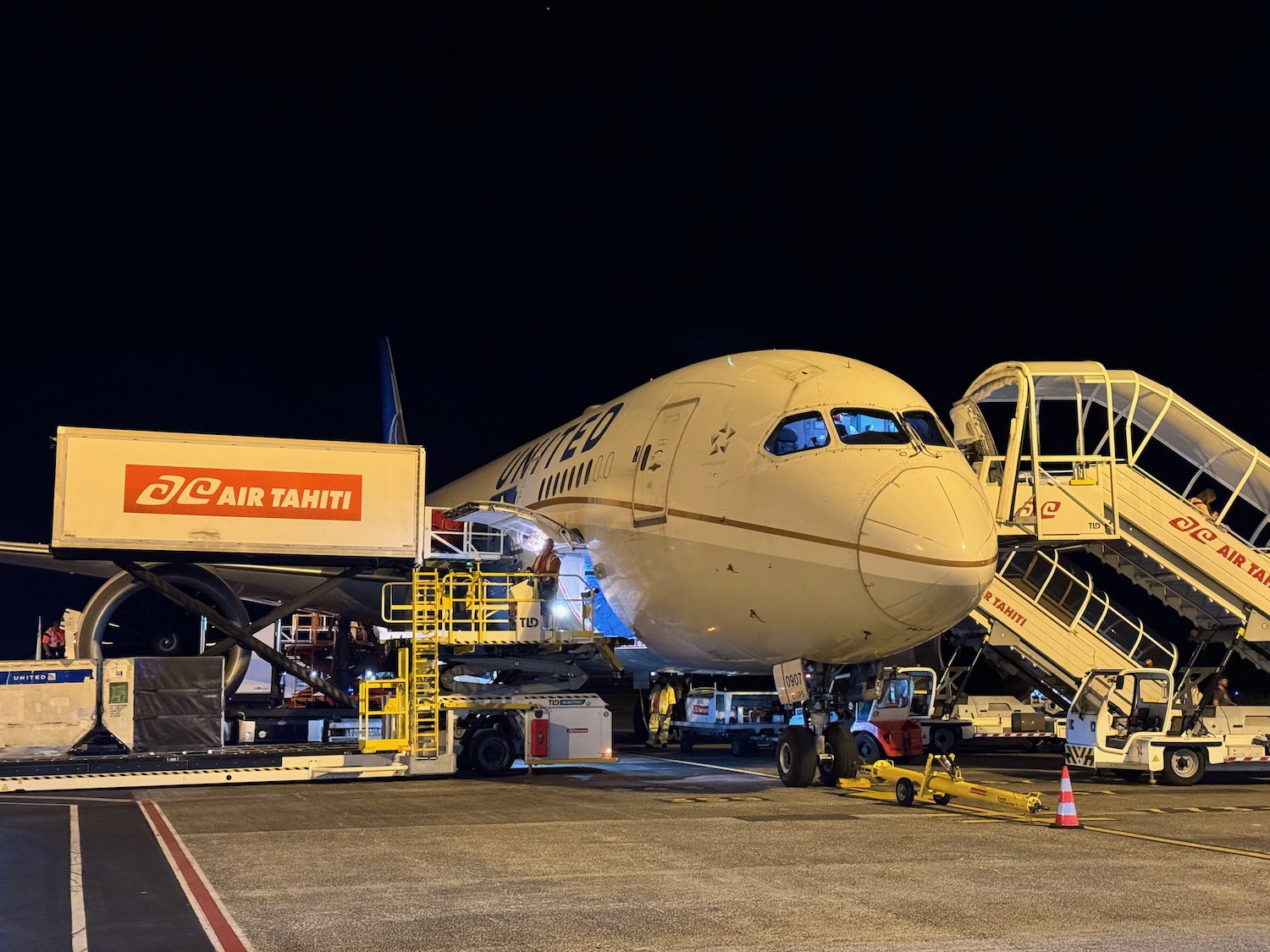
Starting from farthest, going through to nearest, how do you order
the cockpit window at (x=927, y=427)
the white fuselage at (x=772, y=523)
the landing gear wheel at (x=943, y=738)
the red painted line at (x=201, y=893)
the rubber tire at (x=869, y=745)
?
the landing gear wheel at (x=943, y=738), the rubber tire at (x=869, y=745), the cockpit window at (x=927, y=427), the white fuselage at (x=772, y=523), the red painted line at (x=201, y=893)

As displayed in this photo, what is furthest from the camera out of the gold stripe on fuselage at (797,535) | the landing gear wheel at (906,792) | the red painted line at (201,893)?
the landing gear wheel at (906,792)

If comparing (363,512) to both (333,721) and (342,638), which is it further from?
(342,638)

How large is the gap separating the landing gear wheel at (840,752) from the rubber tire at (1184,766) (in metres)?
5.38

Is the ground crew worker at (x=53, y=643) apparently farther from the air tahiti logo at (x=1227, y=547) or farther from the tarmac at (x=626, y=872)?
the air tahiti logo at (x=1227, y=547)

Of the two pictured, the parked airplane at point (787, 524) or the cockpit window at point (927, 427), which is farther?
the cockpit window at point (927, 427)

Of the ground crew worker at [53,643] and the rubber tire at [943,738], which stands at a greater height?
the ground crew worker at [53,643]

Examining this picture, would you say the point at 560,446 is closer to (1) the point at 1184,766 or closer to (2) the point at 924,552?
(2) the point at 924,552

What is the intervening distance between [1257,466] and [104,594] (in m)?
17.8

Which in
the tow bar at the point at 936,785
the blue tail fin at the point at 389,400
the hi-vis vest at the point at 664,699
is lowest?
the tow bar at the point at 936,785

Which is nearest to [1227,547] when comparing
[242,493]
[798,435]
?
[798,435]

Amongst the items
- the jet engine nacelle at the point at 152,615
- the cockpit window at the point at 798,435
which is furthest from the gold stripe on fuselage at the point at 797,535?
the jet engine nacelle at the point at 152,615

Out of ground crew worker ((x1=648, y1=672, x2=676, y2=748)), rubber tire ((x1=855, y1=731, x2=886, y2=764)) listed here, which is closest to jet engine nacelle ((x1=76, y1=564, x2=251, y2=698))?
ground crew worker ((x1=648, y1=672, x2=676, y2=748))

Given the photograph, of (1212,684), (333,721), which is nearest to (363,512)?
(333,721)

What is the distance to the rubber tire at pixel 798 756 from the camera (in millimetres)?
15516
